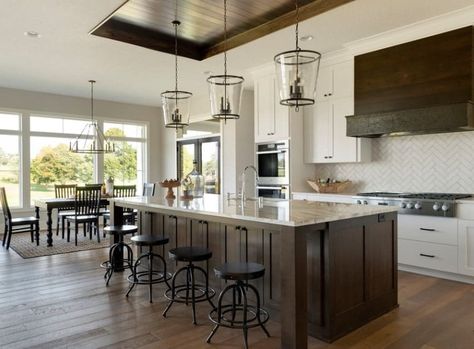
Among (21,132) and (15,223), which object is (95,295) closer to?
(15,223)

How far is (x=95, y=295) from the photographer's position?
356 centimetres

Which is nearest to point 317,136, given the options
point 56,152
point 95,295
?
point 95,295

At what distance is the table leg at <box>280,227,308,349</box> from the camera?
229cm

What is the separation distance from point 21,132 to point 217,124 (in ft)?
12.3

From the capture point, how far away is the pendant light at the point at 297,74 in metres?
2.65

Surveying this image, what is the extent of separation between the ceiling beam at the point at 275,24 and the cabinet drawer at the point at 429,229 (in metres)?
2.39

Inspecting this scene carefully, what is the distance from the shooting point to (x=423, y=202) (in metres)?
4.08

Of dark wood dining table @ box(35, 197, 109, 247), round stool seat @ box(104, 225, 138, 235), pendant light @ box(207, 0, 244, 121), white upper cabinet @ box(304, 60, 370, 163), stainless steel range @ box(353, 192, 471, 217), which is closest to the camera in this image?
pendant light @ box(207, 0, 244, 121)

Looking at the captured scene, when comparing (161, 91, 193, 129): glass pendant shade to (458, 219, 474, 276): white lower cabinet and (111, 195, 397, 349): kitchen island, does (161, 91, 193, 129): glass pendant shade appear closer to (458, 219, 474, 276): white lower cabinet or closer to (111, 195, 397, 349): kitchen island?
(111, 195, 397, 349): kitchen island

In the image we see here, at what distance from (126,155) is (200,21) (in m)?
5.12

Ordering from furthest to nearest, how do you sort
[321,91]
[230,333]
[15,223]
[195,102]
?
1. [195,102]
2. [15,223]
3. [321,91]
4. [230,333]

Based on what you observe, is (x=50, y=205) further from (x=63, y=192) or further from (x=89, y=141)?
(x=89, y=141)

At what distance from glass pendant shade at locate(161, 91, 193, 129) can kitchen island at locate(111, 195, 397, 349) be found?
96 cm

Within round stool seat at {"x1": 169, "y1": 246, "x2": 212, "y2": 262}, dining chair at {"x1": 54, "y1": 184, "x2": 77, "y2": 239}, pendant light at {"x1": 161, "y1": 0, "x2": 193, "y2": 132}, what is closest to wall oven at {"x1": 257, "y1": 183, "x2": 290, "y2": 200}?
pendant light at {"x1": 161, "y1": 0, "x2": 193, "y2": 132}
